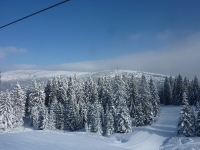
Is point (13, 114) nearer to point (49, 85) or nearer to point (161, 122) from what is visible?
point (49, 85)

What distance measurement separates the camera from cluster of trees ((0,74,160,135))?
1740 inches

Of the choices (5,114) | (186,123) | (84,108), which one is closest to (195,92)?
(186,123)

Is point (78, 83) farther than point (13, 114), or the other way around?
point (78, 83)

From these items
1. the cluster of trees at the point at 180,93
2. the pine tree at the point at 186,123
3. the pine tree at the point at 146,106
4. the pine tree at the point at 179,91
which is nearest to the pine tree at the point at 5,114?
the pine tree at the point at 146,106

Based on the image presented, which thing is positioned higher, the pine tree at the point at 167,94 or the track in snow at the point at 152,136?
the pine tree at the point at 167,94

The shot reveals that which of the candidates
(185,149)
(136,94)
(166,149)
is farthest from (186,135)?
(136,94)

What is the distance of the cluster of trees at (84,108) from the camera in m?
44.2

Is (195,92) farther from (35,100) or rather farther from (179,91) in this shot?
(35,100)

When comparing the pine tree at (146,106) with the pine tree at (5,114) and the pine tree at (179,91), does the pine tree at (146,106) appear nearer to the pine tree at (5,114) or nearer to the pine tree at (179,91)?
the pine tree at (179,91)

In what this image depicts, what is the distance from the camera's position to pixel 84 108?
53.2 m

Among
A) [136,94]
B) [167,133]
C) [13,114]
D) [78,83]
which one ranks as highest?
[78,83]

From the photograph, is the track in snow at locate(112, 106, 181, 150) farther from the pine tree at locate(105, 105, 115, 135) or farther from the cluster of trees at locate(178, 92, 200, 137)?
the pine tree at locate(105, 105, 115, 135)

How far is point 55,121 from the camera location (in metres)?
51.3

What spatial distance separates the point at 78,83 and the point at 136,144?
3571cm
